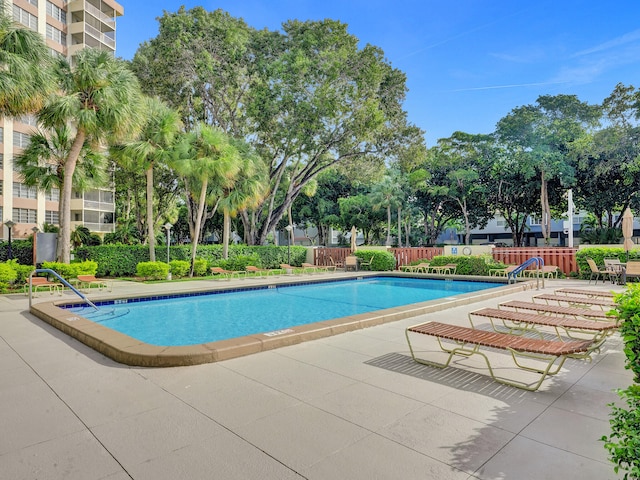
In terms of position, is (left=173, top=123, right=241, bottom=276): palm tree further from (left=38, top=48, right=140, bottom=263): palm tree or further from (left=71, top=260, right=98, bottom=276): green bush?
(left=71, top=260, right=98, bottom=276): green bush

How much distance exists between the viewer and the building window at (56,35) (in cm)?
3556

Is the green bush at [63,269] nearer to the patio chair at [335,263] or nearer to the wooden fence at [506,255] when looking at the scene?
the patio chair at [335,263]

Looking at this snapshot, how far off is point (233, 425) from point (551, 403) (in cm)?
275

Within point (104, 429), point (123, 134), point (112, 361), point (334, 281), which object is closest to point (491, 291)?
point (334, 281)

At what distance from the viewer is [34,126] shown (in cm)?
3284

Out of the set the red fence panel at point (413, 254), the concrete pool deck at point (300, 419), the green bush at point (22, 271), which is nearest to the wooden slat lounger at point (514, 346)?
the concrete pool deck at point (300, 419)

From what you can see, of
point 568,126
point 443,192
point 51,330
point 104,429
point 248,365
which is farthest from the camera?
point 443,192

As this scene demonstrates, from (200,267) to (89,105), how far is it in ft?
25.7

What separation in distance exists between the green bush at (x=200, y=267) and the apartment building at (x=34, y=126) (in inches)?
622

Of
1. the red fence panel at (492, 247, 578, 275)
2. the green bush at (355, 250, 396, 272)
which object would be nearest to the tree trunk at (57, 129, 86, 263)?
the green bush at (355, 250, 396, 272)

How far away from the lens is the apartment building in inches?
1202

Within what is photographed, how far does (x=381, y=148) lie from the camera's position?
945 inches

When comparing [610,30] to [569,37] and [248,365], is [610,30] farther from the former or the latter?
[248,365]

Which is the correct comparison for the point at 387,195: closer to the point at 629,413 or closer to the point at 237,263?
the point at 237,263
